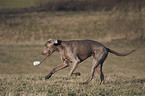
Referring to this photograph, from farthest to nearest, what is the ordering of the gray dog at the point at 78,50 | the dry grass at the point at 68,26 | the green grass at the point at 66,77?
the dry grass at the point at 68,26
the gray dog at the point at 78,50
the green grass at the point at 66,77

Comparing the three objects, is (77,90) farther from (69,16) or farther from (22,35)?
(69,16)

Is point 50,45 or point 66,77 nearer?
point 50,45

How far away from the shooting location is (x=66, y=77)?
29.5 feet

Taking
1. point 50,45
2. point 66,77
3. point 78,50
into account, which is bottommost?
point 66,77

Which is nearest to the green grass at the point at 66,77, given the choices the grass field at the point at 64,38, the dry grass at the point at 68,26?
the grass field at the point at 64,38

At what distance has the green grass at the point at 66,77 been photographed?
21.1ft

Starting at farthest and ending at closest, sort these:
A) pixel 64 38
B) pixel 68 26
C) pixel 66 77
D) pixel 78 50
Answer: pixel 68 26 < pixel 64 38 < pixel 66 77 < pixel 78 50

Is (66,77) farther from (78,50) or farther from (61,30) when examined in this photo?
(61,30)

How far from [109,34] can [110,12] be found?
1558cm

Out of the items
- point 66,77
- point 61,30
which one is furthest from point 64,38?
point 66,77

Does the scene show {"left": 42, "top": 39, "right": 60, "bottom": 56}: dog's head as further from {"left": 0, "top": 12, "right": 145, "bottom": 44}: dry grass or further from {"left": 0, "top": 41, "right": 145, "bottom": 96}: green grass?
{"left": 0, "top": 12, "right": 145, "bottom": 44}: dry grass

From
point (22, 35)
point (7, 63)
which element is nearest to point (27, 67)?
point (7, 63)

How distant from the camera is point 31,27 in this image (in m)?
40.1

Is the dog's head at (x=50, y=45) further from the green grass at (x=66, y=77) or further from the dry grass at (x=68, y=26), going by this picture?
the dry grass at (x=68, y=26)
